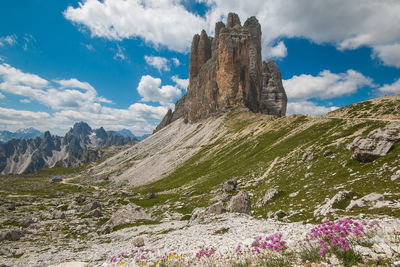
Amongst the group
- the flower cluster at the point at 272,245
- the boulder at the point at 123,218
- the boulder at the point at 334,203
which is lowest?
the boulder at the point at 123,218

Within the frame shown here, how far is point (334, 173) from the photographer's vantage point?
25.0 m

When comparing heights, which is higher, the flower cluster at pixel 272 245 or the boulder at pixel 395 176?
the boulder at pixel 395 176

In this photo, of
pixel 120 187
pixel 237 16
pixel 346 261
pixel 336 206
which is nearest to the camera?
pixel 346 261

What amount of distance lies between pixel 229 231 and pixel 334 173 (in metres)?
17.2

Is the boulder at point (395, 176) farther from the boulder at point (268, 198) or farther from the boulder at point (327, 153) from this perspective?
the boulder at point (327, 153)

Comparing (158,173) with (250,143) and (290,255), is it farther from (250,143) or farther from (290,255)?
(290,255)

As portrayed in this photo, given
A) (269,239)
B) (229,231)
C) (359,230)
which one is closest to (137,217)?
(229,231)

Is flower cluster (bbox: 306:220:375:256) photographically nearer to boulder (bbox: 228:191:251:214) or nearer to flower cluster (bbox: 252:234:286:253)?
flower cluster (bbox: 252:234:286:253)

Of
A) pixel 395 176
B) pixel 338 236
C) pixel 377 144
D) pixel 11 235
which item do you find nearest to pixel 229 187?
pixel 377 144

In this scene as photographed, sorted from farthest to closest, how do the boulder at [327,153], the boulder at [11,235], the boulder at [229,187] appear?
the boulder at [229,187] < the boulder at [327,153] < the boulder at [11,235]

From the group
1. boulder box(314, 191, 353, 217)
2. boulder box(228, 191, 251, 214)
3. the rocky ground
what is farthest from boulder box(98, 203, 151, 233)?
boulder box(314, 191, 353, 217)

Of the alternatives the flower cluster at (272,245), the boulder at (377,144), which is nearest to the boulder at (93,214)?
the flower cluster at (272,245)

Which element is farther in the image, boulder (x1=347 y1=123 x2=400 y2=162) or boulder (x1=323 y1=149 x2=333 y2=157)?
boulder (x1=323 y1=149 x2=333 y2=157)

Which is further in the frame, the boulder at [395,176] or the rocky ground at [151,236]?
the boulder at [395,176]
